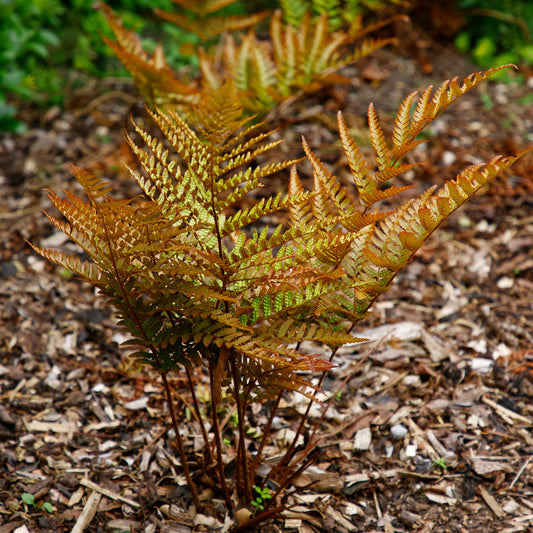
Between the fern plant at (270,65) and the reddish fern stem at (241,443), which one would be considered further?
the fern plant at (270,65)

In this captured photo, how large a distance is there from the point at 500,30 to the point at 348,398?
3.65 meters

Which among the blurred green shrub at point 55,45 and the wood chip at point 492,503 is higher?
the blurred green shrub at point 55,45

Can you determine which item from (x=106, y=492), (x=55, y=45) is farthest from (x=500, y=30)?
(x=106, y=492)

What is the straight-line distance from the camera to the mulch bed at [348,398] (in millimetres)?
1954

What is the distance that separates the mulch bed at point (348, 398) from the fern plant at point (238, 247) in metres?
0.40

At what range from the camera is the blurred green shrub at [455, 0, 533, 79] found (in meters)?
4.48

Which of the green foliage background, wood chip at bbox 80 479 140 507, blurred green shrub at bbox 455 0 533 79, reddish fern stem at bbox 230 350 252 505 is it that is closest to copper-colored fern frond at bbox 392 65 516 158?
reddish fern stem at bbox 230 350 252 505

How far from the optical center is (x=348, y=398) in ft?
7.89

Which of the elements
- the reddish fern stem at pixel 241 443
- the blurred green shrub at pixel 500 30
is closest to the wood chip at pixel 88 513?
the reddish fern stem at pixel 241 443

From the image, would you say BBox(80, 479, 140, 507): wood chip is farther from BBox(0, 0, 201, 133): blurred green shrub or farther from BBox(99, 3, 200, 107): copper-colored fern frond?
BBox(0, 0, 201, 133): blurred green shrub

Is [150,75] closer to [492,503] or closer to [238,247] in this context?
[238,247]

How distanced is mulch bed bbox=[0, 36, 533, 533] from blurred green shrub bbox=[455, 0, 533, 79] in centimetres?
127

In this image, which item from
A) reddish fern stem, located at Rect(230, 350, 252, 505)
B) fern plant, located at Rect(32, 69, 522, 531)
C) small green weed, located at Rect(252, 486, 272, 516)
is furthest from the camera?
small green weed, located at Rect(252, 486, 272, 516)

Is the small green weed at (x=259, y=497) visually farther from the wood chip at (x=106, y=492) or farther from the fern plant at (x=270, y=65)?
the fern plant at (x=270, y=65)
